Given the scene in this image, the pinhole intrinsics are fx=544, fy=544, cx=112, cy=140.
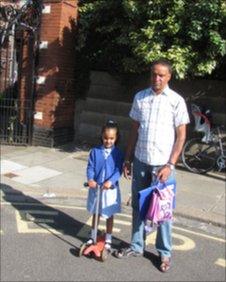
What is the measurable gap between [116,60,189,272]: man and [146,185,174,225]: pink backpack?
0.12 meters

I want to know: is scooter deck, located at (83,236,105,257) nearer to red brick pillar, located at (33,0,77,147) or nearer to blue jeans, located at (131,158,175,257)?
blue jeans, located at (131,158,175,257)

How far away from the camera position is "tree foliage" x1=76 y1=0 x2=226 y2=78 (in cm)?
846

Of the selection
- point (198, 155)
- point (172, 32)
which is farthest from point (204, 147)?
point (172, 32)

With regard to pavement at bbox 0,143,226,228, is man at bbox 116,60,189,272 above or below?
above

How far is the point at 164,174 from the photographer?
4.70 m

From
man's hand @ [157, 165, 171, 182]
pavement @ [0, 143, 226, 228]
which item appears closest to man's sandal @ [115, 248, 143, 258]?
man's hand @ [157, 165, 171, 182]

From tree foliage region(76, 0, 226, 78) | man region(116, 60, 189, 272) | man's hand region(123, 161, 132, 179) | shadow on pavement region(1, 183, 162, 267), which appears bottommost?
shadow on pavement region(1, 183, 162, 267)

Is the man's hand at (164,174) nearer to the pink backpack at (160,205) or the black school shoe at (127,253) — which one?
the pink backpack at (160,205)

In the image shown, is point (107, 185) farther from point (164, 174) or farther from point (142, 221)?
point (164, 174)

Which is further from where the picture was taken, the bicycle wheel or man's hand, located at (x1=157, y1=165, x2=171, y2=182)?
the bicycle wheel

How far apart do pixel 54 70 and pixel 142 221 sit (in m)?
5.93

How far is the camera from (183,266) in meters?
5.18

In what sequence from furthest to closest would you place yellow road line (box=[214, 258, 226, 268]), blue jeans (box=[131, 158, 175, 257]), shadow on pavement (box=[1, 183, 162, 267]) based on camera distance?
shadow on pavement (box=[1, 183, 162, 267])
yellow road line (box=[214, 258, 226, 268])
blue jeans (box=[131, 158, 175, 257])

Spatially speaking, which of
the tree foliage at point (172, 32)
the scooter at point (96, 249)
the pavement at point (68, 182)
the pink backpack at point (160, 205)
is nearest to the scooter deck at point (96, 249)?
the scooter at point (96, 249)
